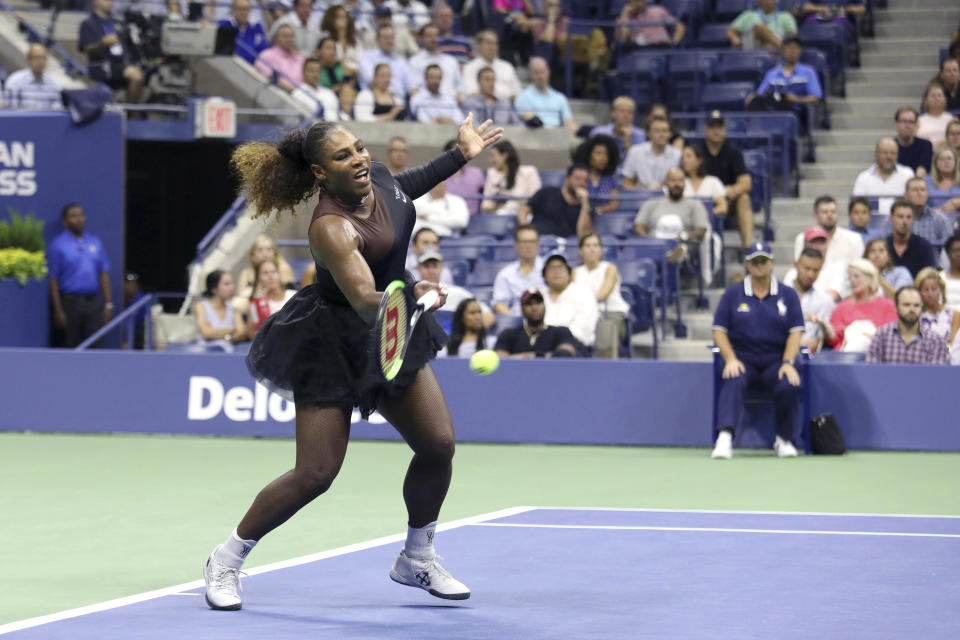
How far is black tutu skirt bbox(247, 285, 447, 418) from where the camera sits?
234 inches

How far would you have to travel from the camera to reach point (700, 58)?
58.2 ft

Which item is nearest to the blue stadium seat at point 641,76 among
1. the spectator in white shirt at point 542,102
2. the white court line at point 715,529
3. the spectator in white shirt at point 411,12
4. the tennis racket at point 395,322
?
the spectator in white shirt at point 542,102

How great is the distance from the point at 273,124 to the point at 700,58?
4.62m

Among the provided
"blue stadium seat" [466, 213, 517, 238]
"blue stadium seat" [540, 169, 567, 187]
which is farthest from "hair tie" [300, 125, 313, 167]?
"blue stadium seat" [540, 169, 567, 187]

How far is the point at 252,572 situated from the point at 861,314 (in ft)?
23.9

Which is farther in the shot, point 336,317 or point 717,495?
point 717,495

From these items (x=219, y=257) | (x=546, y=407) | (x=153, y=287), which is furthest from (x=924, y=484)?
(x=153, y=287)

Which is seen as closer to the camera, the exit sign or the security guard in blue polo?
the security guard in blue polo

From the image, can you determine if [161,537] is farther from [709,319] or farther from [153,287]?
[153,287]

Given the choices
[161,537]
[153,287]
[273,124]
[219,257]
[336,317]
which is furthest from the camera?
[153,287]

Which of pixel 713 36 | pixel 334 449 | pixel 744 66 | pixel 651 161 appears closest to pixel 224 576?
pixel 334 449

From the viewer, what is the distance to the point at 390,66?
17.7m

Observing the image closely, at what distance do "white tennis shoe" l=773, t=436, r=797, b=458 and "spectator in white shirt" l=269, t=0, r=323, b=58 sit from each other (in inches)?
328

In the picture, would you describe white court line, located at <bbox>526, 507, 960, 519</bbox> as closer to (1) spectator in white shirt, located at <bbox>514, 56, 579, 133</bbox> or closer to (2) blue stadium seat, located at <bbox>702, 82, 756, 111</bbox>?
(1) spectator in white shirt, located at <bbox>514, 56, 579, 133</bbox>
